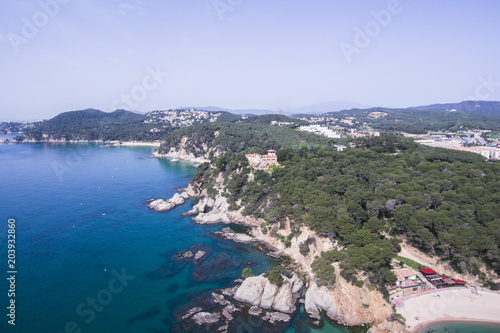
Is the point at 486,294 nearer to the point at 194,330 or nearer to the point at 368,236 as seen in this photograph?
the point at 368,236

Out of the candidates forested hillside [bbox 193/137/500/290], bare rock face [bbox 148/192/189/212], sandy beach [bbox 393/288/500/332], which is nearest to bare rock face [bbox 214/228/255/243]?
forested hillside [bbox 193/137/500/290]

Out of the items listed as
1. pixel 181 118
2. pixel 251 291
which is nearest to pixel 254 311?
pixel 251 291

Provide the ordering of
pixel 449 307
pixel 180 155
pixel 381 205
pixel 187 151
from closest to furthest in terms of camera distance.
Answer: pixel 449 307, pixel 381 205, pixel 187 151, pixel 180 155

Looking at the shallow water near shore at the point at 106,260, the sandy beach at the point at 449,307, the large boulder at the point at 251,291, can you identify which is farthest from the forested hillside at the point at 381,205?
the shallow water near shore at the point at 106,260

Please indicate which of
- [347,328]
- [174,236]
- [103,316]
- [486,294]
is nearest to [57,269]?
[103,316]

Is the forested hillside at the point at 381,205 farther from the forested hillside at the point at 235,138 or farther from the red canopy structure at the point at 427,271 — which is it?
the forested hillside at the point at 235,138

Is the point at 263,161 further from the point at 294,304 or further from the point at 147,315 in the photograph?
the point at 147,315
